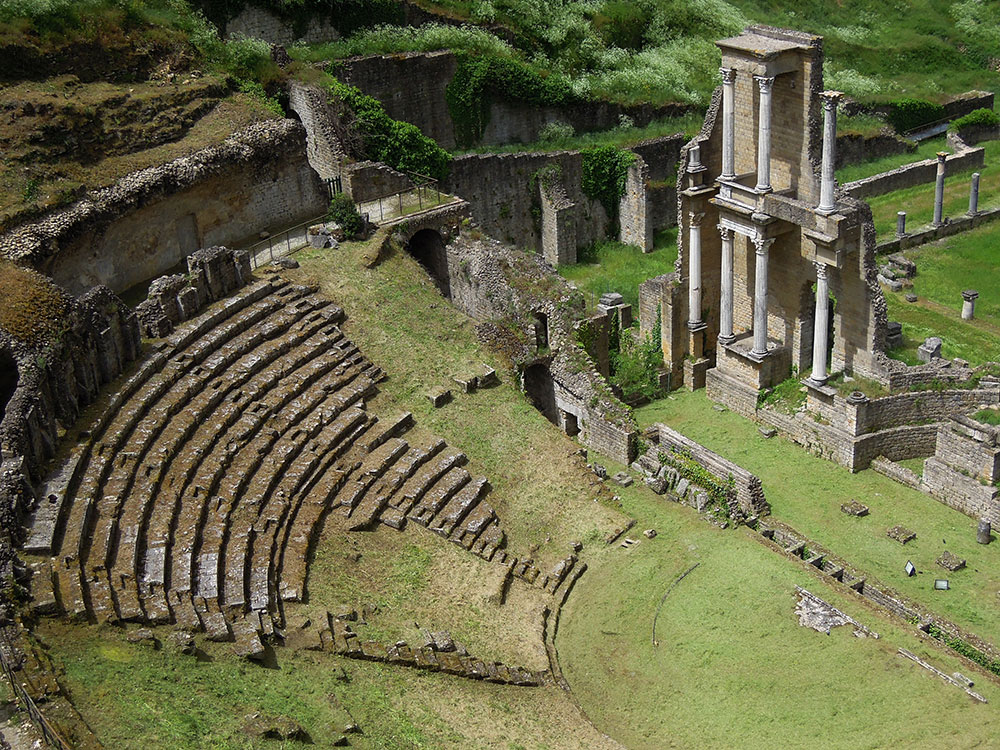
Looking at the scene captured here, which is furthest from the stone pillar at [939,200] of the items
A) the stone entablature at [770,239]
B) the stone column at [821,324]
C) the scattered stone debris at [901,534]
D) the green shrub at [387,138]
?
the scattered stone debris at [901,534]

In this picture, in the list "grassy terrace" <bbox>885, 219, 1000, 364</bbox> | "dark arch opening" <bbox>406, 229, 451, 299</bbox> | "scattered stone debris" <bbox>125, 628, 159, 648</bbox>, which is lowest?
"grassy terrace" <bbox>885, 219, 1000, 364</bbox>

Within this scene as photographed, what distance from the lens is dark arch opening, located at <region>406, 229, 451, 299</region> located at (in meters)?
37.2

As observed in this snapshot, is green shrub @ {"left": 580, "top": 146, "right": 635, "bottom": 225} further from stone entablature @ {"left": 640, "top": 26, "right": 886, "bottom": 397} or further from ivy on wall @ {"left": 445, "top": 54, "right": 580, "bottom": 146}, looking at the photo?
stone entablature @ {"left": 640, "top": 26, "right": 886, "bottom": 397}

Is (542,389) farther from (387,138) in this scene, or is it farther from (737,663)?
(737,663)

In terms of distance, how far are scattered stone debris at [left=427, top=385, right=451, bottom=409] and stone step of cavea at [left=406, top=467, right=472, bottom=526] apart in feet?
8.23

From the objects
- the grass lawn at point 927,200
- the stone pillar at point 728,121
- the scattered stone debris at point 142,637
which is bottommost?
the grass lawn at point 927,200

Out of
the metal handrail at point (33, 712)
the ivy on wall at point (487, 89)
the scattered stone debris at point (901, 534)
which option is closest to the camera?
the metal handrail at point (33, 712)

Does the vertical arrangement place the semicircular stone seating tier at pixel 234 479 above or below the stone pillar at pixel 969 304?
above

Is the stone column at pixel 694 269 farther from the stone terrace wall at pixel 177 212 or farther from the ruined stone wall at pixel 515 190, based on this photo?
the stone terrace wall at pixel 177 212

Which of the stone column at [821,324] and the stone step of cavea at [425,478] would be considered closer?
the stone step of cavea at [425,478]

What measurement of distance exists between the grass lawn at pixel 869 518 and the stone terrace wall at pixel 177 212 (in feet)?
40.1

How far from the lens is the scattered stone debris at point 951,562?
Result: 1060 inches

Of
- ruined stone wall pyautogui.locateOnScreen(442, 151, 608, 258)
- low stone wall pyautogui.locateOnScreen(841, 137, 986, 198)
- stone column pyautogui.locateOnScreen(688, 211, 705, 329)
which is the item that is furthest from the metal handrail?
low stone wall pyautogui.locateOnScreen(841, 137, 986, 198)

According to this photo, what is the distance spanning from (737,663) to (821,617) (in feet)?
6.86
